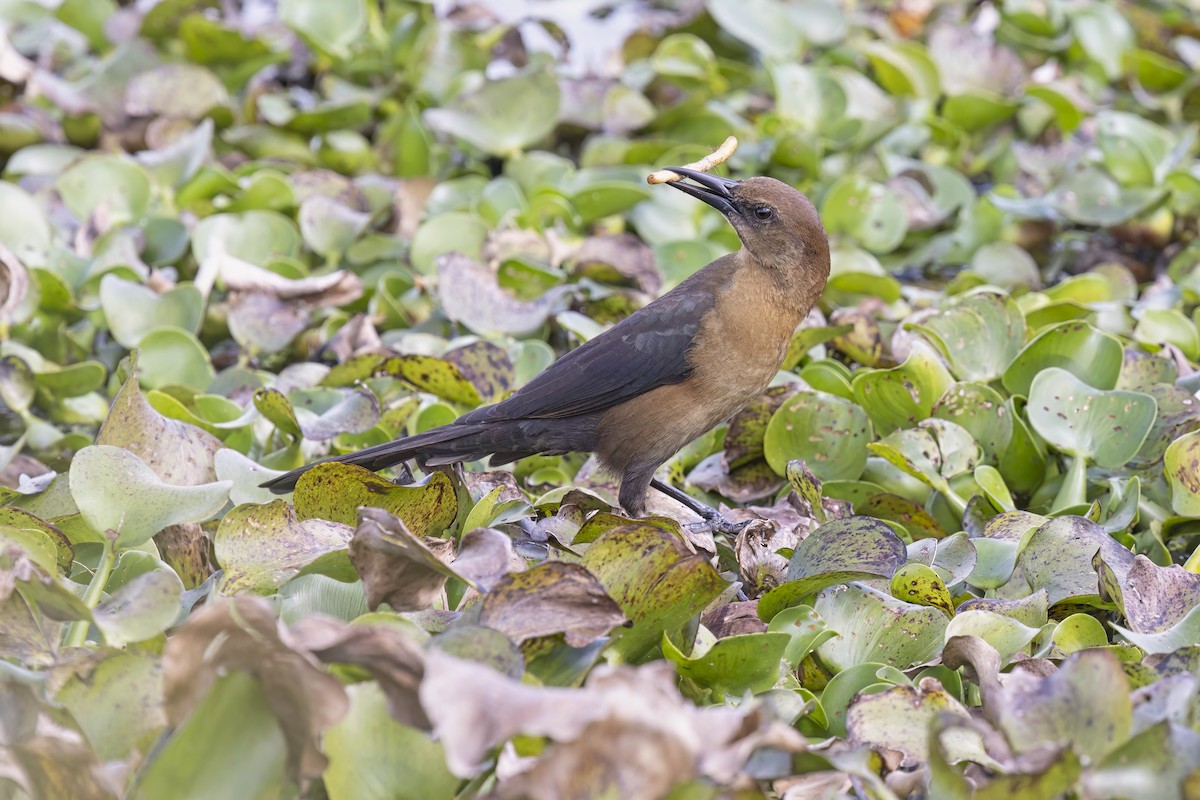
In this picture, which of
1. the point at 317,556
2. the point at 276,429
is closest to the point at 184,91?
the point at 276,429

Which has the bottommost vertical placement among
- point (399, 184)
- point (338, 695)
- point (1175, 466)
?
point (399, 184)

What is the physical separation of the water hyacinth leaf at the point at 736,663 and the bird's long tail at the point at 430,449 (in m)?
1.20

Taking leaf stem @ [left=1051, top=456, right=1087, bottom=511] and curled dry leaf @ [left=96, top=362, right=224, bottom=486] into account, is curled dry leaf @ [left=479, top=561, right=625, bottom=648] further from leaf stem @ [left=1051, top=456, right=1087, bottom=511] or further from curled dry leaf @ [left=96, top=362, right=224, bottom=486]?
leaf stem @ [left=1051, top=456, right=1087, bottom=511]

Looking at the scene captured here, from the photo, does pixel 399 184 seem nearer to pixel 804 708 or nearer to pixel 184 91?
pixel 184 91

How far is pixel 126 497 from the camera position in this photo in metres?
2.73

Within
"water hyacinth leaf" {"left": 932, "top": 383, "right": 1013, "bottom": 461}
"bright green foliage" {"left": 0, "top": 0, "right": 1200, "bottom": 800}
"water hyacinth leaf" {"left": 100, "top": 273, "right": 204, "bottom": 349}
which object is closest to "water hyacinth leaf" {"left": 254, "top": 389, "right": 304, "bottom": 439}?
"bright green foliage" {"left": 0, "top": 0, "right": 1200, "bottom": 800}

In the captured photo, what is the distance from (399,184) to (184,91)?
48.2 inches

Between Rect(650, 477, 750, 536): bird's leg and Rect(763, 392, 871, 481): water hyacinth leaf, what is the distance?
0.28 meters

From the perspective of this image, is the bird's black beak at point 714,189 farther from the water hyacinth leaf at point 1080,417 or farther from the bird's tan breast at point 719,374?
the water hyacinth leaf at point 1080,417

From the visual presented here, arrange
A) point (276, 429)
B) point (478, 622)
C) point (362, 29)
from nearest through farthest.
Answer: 1. point (478, 622)
2. point (276, 429)
3. point (362, 29)

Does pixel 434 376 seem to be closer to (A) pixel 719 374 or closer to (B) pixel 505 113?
(A) pixel 719 374

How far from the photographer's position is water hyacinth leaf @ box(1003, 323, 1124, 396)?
3717mm

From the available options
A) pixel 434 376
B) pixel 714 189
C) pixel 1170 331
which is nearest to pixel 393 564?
pixel 434 376

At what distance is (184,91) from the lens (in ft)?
18.9
